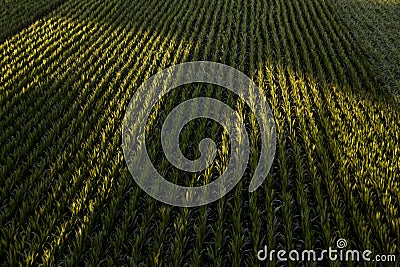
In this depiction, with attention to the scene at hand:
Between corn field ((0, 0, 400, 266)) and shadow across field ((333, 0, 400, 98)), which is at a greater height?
shadow across field ((333, 0, 400, 98))

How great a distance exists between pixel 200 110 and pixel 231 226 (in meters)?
2.20

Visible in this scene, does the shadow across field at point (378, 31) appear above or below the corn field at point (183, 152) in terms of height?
above

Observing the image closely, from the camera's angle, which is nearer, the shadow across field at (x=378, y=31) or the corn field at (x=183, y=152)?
the corn field at (x=183, y=152)

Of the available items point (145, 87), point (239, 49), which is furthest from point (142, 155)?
point (239, 49)

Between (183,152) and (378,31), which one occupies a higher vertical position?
(378,31)

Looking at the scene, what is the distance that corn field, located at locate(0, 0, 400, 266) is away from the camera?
2682 mm

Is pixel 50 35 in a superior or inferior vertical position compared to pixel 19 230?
superior

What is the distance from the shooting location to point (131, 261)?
8.00ft

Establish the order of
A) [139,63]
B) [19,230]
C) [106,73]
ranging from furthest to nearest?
1. [139,63]
2. [106,73]
3. [19,230]

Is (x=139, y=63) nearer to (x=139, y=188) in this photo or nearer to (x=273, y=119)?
(x=273, y=119)

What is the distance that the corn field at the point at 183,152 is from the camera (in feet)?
8.80

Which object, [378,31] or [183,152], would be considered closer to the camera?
[183,152]

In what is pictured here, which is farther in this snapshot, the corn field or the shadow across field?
the shadow across field

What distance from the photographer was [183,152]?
12.7 feet
